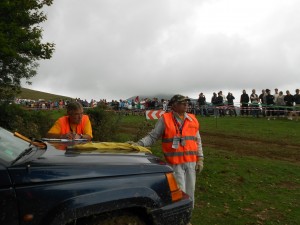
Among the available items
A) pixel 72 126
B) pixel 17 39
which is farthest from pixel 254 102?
pixel 72 126

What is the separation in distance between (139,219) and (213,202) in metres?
4.12

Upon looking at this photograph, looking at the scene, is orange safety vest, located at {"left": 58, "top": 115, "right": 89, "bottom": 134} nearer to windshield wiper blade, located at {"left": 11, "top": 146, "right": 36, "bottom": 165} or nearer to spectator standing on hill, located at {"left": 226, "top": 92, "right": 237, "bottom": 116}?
windshield wiper blade, located at {"left": 11, "top": 146, "right": 36, "bottom": 165}

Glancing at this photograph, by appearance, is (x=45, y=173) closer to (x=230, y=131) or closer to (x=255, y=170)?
(x=255, y=170)

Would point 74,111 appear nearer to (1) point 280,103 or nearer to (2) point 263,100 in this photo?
(1) point 280,103

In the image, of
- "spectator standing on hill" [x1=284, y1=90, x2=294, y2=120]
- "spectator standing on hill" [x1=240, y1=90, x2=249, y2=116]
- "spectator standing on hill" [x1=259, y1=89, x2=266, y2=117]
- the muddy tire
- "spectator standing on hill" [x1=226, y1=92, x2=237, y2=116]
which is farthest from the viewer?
"spectator standing on hill" [x1=226, y1=92, x2=237, y2=116]

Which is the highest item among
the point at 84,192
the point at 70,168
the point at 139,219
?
the point at 70,168

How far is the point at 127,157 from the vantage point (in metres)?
3.39

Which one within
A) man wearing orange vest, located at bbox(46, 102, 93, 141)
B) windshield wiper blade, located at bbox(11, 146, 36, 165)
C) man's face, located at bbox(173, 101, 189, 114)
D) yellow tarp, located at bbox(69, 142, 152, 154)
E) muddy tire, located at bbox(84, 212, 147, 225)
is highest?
man's face, located at bbox(173, 101, 189, 114)

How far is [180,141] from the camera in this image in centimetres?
525

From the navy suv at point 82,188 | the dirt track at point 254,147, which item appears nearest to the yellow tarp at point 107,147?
the navy suv at point 82,188

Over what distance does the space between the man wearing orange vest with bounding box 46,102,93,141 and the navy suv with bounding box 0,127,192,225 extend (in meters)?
1.88

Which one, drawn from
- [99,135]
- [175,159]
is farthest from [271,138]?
[175,159]

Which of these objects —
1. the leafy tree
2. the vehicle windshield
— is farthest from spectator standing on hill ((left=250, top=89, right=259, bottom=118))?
the vehicle windshield

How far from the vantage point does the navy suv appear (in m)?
2.62
